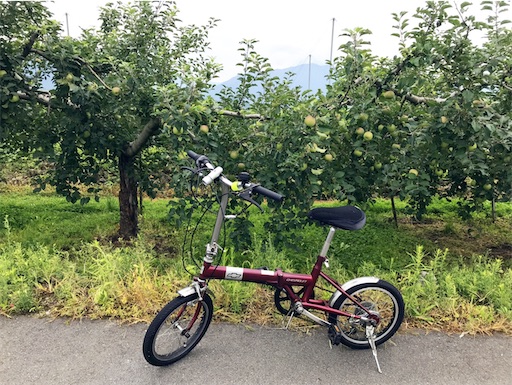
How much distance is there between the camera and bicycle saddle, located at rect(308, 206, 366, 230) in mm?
2520

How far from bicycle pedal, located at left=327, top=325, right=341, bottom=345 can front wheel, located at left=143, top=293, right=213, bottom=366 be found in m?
0.80

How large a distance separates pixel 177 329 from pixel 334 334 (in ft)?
3.36

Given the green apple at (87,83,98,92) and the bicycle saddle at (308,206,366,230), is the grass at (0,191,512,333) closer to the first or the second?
the bicycle saddle at (308,206,366,230)

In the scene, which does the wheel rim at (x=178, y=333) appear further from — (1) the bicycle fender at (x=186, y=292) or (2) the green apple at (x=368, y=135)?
(2) the green apple at (x=368, y=135)

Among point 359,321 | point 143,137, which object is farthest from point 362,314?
point 143,137

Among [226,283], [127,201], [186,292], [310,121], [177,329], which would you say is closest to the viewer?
[186,292]

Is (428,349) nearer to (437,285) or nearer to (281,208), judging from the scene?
(437,285)

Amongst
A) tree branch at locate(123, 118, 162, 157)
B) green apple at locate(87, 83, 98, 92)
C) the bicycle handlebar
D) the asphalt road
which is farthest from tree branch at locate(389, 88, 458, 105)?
green apple at locate(87, 83, 98, 92)

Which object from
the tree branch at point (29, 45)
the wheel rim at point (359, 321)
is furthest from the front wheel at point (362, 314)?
the tree branch at point (29, 45)

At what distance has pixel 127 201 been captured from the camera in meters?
4.71

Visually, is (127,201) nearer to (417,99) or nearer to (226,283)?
(226,283)

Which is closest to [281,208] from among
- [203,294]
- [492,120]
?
[203,294]

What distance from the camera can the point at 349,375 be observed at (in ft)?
8.38

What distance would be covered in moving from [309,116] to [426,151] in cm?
119
